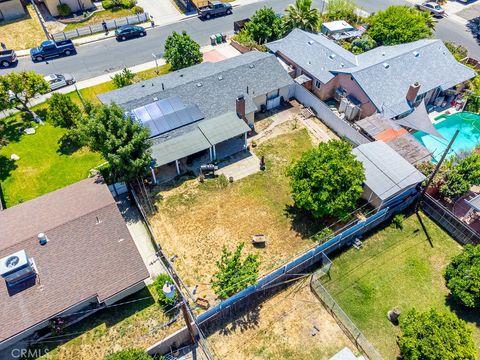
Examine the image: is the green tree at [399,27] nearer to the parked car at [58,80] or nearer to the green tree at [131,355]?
the parked car at [58,80]

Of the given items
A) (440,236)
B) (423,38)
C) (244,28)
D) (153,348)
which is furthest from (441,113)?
(153,348)

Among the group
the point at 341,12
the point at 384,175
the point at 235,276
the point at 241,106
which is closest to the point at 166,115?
the point at 241,106

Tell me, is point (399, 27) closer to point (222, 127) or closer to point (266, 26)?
point (266, 26)

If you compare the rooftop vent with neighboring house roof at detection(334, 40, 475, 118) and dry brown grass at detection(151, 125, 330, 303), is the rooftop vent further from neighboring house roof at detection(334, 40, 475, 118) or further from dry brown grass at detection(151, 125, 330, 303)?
neighboring house roof at detection(334, 40, 475, 118)

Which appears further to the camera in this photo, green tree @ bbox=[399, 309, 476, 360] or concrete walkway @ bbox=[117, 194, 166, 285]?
concrete walkway @ bbox=[117, 194, 166, 285]

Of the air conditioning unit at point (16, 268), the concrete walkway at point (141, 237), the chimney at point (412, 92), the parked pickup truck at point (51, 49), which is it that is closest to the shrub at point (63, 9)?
the parked pickup truck at point (51, 49)

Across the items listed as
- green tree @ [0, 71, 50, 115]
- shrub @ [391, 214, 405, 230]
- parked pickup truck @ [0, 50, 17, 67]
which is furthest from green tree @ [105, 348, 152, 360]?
parked pickup truck @ [0, 50, 17, 67]
